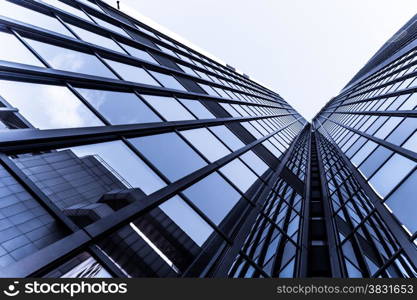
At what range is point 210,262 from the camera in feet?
26.4

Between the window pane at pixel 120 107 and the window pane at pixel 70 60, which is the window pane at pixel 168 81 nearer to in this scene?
the window pane at pixel 70 60

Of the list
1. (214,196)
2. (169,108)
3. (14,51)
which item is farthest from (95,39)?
(214,196)

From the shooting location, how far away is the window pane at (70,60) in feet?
31.0

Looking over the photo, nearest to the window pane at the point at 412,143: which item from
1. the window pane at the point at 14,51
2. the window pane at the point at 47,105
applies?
the window pane at the point at 47,105

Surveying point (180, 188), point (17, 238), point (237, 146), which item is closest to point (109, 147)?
point (180, 188)

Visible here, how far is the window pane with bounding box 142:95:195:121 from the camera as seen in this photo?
40.1 ft

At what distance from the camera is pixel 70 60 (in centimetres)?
1029

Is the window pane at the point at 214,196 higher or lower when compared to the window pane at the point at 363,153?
higher

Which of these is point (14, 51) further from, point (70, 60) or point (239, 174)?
point (239, 174)

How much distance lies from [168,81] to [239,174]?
20.3ft

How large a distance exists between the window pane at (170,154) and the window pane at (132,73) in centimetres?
316

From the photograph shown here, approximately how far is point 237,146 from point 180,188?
8.36 metres

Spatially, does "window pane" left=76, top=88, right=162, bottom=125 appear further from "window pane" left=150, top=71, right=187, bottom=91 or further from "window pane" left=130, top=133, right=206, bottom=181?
"window pane" left=150, top=71, right=187, bottom=91

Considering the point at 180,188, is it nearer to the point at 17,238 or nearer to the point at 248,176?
the point at 17,238
